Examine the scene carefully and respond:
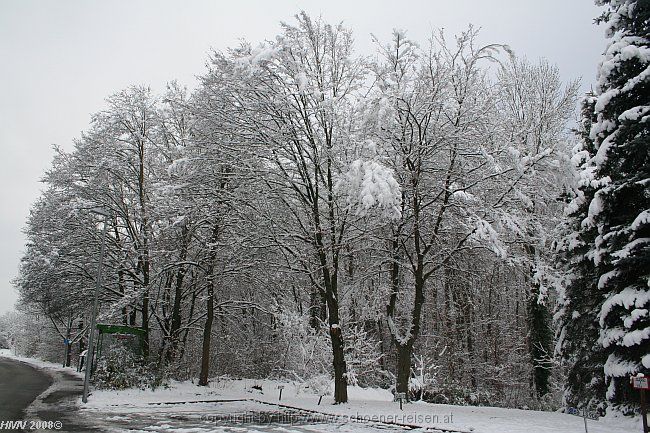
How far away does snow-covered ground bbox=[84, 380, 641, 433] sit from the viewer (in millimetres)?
11211

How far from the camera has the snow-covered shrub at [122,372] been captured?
20016mm

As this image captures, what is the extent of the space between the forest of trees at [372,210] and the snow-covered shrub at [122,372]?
2.18 feet

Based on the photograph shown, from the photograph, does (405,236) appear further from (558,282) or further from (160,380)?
(160,380)

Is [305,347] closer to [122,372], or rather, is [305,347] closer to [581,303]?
[122,372]

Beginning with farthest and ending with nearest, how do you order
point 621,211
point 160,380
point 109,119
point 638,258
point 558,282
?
point 109,119, point 160,380, point 558,282, point 621,211, point 638,258

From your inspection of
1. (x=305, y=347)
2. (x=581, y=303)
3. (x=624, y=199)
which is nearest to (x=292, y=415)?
(x=305, y=347)

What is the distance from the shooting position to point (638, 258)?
10.5 metres

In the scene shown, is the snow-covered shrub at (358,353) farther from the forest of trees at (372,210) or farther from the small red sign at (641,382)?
the small red sign at (641,382)

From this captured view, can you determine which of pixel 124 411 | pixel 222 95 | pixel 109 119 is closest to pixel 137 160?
pixel 109 119

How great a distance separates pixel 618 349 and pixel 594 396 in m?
2.07

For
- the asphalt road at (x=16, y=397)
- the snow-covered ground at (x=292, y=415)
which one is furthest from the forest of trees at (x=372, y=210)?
the asphalt road at (x=16, y=397)

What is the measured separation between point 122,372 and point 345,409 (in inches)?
431

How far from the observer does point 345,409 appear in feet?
48.2

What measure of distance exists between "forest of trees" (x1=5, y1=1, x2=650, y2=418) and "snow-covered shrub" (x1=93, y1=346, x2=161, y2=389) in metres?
0.66
